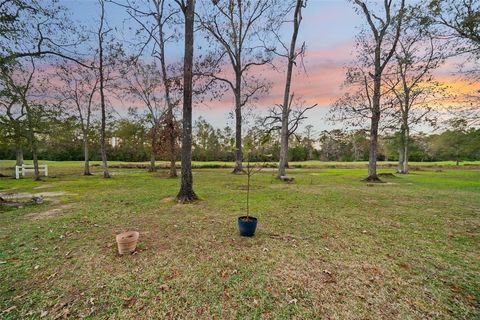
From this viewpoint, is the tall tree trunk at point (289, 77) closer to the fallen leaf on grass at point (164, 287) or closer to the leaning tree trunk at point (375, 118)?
the leaning tree trunk at point (375, 118)

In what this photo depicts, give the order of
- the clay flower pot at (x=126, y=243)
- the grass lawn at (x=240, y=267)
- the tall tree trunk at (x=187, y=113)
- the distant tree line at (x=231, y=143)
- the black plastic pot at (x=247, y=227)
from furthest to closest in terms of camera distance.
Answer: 1. the distant tree line at (x=231, y=143)
2. the tall tree trunk at (x=187, y=113)
3. the black plastic pot at (x=247, y=227)
4. the clay flower pot at (x=126, y=243)
5. the grass lawn at (x=240, y=267)

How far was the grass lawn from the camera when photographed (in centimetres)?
266

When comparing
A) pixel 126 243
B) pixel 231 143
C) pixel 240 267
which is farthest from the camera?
Result: pixel 231 143

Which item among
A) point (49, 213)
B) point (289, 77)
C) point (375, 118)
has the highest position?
point (289, 77)

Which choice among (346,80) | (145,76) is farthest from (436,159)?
(145,76)

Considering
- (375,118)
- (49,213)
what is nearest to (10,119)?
(49,213)

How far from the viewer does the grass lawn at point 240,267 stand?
105 inches

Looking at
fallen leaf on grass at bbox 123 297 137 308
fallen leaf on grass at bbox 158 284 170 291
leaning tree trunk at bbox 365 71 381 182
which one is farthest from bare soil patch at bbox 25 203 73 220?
leaning tree trunk at bbox 365 71 381 182

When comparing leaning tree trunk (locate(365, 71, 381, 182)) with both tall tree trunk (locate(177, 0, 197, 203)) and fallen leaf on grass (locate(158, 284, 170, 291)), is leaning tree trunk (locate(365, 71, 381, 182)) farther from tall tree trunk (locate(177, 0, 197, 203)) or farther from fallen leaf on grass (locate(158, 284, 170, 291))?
fallen leaf on grass (locate(158, 284, 170, 291))

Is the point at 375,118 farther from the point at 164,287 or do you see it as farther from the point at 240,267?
the point at 164,287

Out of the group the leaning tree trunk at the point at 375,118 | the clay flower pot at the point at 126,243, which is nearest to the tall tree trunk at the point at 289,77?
the leaning tree trunk at the point at 375,118

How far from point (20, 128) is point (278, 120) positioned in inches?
738

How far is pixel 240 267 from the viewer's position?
11.8ft

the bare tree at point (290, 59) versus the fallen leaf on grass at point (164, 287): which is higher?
the bare tree at point (290, 59)
